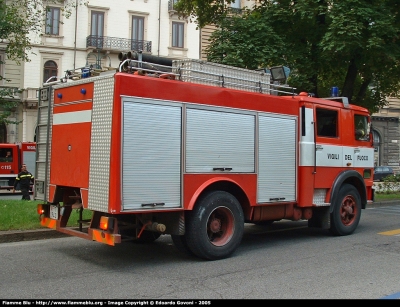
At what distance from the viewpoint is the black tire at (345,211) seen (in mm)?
9664

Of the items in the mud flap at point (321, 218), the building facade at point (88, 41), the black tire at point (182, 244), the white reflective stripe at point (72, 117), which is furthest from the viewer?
the building facade at point (88, 41)

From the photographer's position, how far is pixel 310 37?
50.2ft

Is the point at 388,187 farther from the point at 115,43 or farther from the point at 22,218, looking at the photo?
the point at 115,43

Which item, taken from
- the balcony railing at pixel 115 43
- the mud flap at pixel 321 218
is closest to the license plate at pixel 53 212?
the mud flap at pixel 321 218

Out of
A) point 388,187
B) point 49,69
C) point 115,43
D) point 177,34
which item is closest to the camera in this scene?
point 388,187

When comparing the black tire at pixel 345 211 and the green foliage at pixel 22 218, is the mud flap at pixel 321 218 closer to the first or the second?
the black tire at pixel 345 211

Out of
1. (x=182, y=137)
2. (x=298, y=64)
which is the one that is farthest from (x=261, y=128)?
(x=298, y=64)

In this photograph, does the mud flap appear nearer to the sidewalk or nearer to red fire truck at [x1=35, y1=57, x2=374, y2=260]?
red fire truck at [x1=35, y1=57, x2=374, y2=260]

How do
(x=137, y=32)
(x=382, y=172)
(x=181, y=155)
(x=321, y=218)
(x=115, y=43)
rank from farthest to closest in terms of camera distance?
(x=382, y=172) → (x=137, y=32) → (x=115, y=43) → (x=321, y=218) → (x=181, y=155)

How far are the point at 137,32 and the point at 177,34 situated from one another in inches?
124

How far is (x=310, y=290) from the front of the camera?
18.9 feet

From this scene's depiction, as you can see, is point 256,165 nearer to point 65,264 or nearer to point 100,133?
point 100,133

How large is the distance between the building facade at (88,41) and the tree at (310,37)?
18.7m

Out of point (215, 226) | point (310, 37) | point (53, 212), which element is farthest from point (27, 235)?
point (310, 37)
